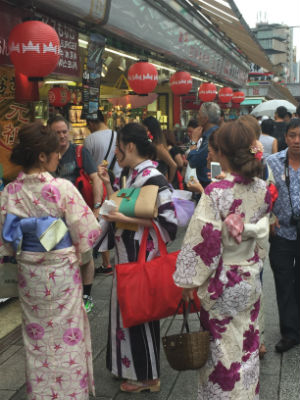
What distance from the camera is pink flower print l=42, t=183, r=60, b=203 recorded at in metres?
2.74

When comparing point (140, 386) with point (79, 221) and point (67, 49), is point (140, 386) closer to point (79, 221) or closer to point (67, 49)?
A: point (79, 221)

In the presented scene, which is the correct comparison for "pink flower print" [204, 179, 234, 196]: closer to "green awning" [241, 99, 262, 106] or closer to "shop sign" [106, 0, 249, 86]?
"shop sign" [106, 0, 249, 86]

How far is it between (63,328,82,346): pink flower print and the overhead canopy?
9.46 m

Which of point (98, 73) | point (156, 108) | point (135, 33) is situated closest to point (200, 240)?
point (98, 73)

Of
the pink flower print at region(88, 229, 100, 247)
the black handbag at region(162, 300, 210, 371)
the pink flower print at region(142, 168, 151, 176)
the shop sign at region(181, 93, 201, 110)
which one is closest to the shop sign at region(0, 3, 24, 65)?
the pink flower print at region(142, 168, 151, 176)

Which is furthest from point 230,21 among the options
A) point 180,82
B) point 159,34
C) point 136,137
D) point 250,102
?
point 250,102

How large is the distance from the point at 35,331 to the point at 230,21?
36.5 ft

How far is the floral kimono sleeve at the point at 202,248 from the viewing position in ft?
8.30

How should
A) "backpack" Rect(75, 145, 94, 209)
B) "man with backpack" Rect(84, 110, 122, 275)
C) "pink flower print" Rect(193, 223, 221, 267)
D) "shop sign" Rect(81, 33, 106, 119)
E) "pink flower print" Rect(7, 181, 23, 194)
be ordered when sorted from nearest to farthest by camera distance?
"pink flower print" Rect(193, 223, 221, 267)
"pink flower print" Rect(7, 181, 23, 194)
"backpack" Rect(75, 145, 94, 209)
"man with backpack" Rect(84, 110, 122, 275)
"shop sign" Rect(81, 33, 106, 119)

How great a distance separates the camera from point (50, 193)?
2.75 m

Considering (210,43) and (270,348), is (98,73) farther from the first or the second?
(210,43)

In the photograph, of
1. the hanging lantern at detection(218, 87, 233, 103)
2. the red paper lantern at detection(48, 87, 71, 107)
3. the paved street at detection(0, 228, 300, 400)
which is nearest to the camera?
the paved street at detection(0, 228, 300, 400)

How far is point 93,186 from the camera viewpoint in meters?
4.65

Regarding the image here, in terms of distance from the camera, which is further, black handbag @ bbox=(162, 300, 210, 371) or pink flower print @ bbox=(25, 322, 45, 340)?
pink flower print @ bbox=(25, 322, 45, 340)
